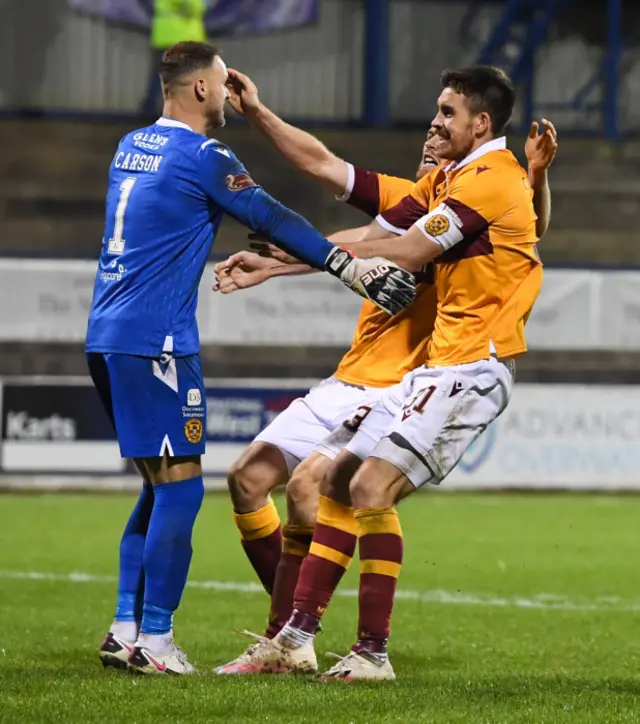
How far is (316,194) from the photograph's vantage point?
17.4m

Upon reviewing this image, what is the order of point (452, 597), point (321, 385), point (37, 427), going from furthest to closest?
point (37, 427), point (452, 597), point (321, 385)

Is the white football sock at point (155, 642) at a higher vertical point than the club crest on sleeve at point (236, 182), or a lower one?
lower

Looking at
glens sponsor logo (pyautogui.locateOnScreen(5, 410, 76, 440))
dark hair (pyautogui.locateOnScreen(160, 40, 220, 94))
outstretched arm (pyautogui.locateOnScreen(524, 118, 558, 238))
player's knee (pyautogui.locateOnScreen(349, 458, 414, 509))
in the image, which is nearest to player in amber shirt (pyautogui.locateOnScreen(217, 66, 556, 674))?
outstretched arm (pyautogui.locateOnScreen(524, 118, 558, 238))

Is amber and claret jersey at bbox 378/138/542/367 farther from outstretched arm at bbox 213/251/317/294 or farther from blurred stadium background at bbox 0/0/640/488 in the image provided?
blurred stadium background at bbox 0/0/640/488

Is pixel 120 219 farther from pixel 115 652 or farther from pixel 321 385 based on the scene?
pixel 115 652

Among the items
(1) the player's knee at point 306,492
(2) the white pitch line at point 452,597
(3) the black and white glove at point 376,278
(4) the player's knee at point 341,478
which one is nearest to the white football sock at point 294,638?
(4) the player's knee at point 341,478

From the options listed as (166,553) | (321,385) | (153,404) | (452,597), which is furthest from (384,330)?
(452,597)

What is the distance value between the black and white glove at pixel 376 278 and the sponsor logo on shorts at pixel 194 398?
63cm

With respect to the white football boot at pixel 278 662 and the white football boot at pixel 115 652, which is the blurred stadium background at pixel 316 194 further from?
the white football boot at pixel 278 662

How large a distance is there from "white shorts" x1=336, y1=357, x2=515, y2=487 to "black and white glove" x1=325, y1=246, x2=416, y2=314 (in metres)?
0.33

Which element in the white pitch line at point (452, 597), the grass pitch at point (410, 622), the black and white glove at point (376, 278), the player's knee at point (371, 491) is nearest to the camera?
the grass pitch at point (410, 622)

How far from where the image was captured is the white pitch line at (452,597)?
7539 millimetres

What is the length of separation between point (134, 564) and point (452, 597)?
2745mm

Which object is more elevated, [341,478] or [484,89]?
[484,89]
